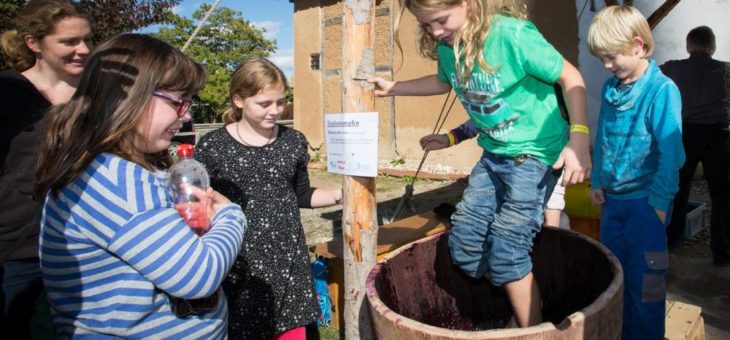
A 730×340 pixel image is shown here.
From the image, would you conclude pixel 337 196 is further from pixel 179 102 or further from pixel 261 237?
pixel 179 102

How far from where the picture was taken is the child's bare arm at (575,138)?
1716 millimetres

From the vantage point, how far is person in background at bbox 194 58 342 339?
2.28m

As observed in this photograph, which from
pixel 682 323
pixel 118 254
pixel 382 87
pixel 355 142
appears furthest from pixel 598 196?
pixel 118 254

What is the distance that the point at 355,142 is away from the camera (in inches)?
80.7

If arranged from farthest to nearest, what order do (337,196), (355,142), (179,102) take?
(337,196) → (355,142) → (179,102)

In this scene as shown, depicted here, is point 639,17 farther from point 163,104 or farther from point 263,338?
point 263,338

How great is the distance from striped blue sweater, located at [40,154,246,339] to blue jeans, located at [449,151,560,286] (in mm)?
1035

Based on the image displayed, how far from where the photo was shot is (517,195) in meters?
1.90

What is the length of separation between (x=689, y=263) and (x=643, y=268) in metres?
2.35

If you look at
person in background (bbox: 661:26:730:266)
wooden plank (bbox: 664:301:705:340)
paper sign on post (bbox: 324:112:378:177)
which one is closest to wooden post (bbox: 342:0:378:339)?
paper sign on post (bbox: 324:112:378:177)

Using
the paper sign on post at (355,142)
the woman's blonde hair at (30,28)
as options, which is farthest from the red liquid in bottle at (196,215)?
the woman's blonde hair at (30,28)

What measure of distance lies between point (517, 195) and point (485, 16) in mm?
667

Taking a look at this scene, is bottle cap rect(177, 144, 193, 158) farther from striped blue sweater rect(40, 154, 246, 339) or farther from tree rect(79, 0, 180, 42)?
tree rect(79, 0, 180, 42)

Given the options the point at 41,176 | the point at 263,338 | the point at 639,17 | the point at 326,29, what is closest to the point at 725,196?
the point at 639,17
